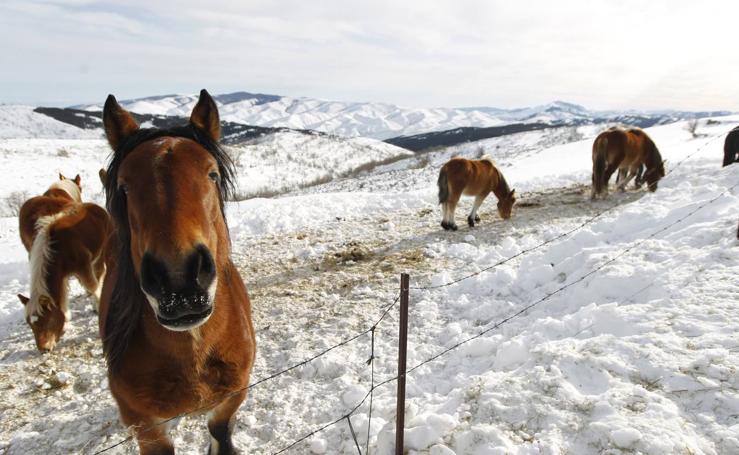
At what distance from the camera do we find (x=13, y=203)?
59.7 ft

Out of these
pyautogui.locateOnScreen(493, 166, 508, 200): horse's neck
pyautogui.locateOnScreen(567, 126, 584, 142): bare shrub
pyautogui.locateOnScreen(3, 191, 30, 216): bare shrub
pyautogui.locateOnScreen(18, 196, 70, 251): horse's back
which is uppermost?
pyautogui.locateOnScreen(567, 126, 584, 142): bare shrub

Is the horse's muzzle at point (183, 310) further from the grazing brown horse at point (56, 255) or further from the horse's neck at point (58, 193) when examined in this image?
the horse's neck at point (58, 193)

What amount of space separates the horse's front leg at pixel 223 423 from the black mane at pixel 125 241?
2.36ft

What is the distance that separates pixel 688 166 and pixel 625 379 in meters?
9.41

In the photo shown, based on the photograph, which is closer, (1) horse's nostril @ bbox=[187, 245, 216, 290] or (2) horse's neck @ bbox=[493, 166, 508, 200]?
(1) horse's nostril @ bbox=[187, 245, 216, 290]

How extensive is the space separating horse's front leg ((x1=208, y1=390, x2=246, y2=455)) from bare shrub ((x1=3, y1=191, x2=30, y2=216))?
20.0 m

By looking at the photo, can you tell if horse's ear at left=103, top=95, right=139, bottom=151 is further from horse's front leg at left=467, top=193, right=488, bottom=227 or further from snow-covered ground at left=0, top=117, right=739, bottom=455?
horse's front leg at left=467, top=193, right=488, bottom=227

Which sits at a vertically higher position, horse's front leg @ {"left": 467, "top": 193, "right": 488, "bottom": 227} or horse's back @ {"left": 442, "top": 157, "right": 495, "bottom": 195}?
horse's back @ {"left": 442, "top": 157, "right": 495, "bottom": 195}

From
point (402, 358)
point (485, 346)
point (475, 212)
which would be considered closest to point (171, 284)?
point (402, 358)

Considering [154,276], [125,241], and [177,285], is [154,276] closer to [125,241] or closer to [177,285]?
[177,285]

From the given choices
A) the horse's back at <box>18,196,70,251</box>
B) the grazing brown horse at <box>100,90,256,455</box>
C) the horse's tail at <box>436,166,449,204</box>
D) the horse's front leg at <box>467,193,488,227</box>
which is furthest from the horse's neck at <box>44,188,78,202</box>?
the horse's front leg at <box>467,193,488,227</box>

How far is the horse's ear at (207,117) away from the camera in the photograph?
2197mm

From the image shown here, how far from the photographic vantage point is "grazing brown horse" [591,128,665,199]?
29.8 feet

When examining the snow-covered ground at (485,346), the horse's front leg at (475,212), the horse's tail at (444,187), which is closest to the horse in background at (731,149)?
the snow-covered ground at (485,346)
